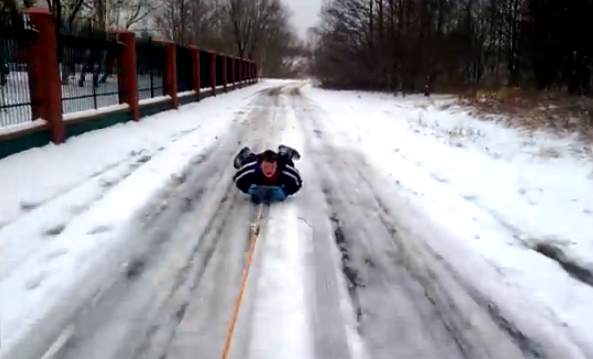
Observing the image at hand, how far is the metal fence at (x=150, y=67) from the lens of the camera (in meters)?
18.0

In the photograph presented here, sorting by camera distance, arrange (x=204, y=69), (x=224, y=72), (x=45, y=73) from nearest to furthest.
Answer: (x=45, y=73) < (x=204, y=69) < (x=224, y=72)

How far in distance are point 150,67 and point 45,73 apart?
8638 millimetres

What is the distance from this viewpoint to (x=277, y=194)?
7.31 meters

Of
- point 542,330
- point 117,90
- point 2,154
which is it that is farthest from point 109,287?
point 117,90

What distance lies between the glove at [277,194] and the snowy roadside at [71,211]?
1478 mm

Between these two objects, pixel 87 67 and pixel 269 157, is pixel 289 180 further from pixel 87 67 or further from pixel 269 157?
pixel 87 67

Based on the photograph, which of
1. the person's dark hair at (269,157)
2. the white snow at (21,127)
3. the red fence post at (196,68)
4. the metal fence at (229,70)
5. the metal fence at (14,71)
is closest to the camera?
the person's dark hair at (269,157)

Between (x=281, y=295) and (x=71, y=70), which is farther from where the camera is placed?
(x=71, y=70)

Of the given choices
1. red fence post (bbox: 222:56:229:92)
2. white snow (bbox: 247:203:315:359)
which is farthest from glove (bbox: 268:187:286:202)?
red fence post (bbox: 222:56:229:92)

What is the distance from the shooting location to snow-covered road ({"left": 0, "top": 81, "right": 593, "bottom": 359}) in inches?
145

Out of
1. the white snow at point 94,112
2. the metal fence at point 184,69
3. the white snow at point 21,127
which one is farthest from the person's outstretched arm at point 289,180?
the metal fence at point 184,69

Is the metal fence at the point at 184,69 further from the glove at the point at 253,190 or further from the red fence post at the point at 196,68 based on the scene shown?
the glove at the point at 253,190

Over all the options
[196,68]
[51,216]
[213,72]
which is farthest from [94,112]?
[213,72]

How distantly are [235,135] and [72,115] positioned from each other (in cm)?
397
